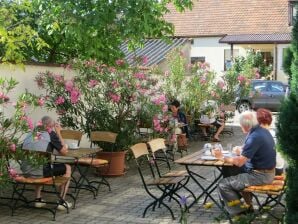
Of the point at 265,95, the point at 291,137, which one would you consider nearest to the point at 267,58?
the point at 265,95

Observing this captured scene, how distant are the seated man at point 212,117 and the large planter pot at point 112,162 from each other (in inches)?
238

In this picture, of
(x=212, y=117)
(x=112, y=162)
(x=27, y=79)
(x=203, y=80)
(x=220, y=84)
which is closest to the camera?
(x=27, y=79)

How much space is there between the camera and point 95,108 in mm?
10836

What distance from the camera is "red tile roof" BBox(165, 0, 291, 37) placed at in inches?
1416

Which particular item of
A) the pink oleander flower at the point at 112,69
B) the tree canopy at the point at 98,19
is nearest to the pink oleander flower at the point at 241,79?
the tree canopy at the point at 98,19

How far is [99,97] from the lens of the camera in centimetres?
1083

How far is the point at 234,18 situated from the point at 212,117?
22534mm

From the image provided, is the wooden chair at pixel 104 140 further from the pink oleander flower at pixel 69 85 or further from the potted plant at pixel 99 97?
the pink oleander flower at pixel 69 85

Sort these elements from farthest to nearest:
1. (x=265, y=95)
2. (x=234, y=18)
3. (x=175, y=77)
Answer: (x=234, y=18) → (x=265, y=95) → (x=175, y=77)

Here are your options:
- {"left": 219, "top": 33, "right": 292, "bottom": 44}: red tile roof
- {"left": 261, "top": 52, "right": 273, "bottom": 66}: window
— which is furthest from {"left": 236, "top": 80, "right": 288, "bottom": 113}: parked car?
{"left": 261, "top": 52, "right": 273, "bottom": 66}: window

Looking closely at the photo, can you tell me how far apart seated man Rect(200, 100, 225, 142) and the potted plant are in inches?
209

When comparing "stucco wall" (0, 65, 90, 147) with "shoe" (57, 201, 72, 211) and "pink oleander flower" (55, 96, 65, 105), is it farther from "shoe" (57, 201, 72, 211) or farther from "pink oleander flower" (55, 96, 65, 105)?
"shoe" (57, 201, 72, 211)

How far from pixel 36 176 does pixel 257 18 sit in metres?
31.6

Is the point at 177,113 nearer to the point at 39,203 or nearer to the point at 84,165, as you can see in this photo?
the point at 84,165
